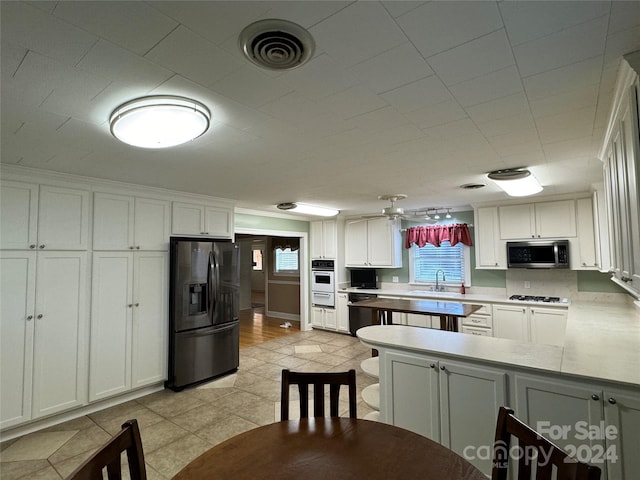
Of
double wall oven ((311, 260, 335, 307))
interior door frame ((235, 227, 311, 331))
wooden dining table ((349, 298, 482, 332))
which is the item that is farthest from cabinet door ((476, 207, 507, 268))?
interior door frame ((235, 227, 311, 331))

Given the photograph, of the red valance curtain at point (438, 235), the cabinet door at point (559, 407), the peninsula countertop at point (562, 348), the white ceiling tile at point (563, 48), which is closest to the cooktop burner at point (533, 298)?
the red valance curtain at point (438, 235)

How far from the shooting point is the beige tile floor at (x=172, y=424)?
252cm

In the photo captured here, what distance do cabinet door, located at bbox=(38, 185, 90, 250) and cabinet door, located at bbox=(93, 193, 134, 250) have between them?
0.09 m

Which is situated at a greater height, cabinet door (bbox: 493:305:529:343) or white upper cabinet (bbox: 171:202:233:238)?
white upper cabinet (bbox: 171:202:233:238)

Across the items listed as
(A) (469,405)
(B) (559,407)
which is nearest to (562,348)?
(B) (559,407)

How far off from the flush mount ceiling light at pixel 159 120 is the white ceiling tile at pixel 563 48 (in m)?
1.55

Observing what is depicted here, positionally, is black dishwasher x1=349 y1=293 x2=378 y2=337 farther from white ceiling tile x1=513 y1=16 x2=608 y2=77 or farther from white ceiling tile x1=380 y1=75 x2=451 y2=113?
white ceiling tile x1=513 y1=16 x2=608 y2=77

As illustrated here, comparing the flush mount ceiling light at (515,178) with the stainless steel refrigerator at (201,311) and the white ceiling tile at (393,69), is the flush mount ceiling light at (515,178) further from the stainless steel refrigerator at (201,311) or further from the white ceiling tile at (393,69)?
the stainless steel refrigerator at (201,311)

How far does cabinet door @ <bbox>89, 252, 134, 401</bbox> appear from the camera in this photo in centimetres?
334

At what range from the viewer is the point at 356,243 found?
6664 millimetres

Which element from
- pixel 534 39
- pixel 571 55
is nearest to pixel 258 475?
pixel 534 39

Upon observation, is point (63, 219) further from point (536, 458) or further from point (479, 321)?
point (479, 321)

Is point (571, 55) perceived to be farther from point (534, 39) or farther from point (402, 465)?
point (402, 465)

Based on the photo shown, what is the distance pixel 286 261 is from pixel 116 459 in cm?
750
